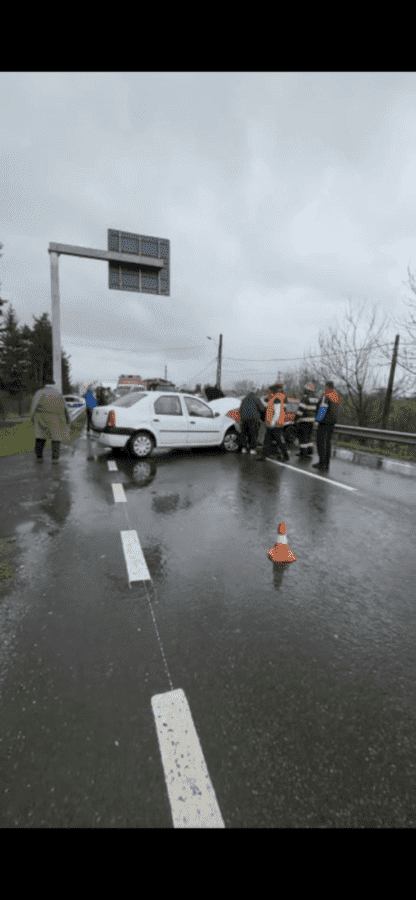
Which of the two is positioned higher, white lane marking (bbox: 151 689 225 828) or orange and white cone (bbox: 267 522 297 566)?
orange and white cone (bbox: 267 522 297 566)

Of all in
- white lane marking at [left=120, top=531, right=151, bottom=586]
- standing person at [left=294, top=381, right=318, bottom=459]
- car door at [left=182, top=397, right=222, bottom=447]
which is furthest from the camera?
standing person at [left=294, top=381, right=318, bottom=459]

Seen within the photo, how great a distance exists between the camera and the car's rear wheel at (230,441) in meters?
11.1

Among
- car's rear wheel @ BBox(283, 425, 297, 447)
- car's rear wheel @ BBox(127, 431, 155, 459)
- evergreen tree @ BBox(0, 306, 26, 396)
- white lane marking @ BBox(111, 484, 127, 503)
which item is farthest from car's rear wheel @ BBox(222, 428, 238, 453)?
evergreen tree @ BBox(0, 306, 26, 396)

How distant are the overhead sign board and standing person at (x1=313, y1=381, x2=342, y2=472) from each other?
1115cm

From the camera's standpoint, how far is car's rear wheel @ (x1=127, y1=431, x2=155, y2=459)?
9344mm

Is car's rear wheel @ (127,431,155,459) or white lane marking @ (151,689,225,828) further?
car's rear wheel @ (127,431,155,459)

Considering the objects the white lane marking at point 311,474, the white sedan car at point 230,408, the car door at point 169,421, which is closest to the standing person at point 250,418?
the white sedan car at point 230,408

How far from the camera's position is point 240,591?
331 cm

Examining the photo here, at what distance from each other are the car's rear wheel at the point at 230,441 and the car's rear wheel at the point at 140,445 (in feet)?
7.89

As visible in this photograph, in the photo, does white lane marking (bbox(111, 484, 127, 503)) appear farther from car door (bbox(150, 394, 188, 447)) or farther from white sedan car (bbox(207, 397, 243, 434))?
white sedan car (bbox(207, 397, 243, 434))

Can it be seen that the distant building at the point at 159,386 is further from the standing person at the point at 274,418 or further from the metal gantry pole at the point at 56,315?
the standing person at the point at 274,418

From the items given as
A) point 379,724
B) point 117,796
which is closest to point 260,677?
point 379,724
